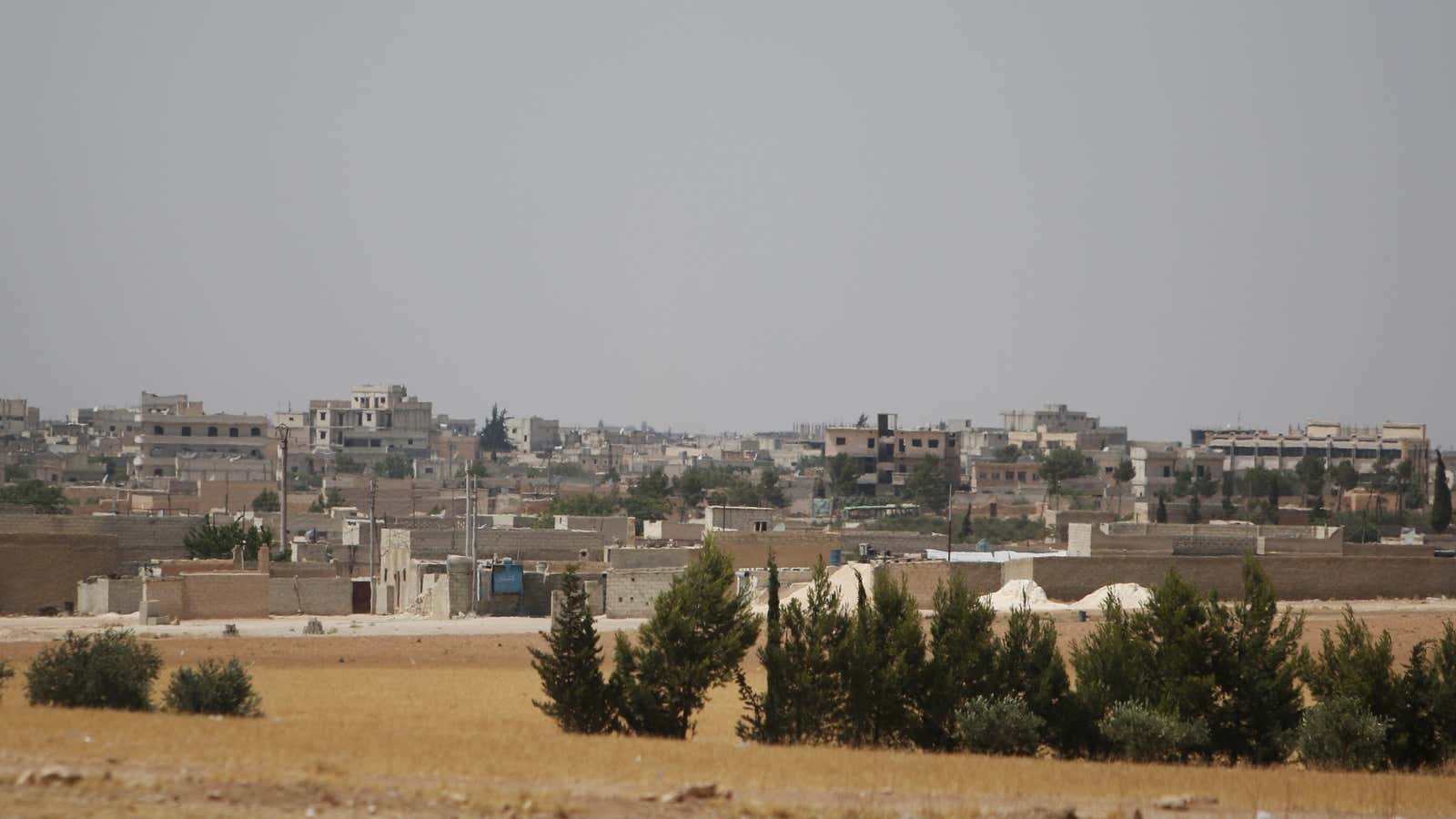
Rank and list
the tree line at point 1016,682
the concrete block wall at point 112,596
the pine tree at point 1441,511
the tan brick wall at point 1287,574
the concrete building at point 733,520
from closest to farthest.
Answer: the tree line at point 1016,682, the concrete block wall at point 112,596, the tan brick wall at point 1287,574, the concrete building at point 733,520, the pine tree at point 1441,511

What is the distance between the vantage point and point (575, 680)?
27.1 meters

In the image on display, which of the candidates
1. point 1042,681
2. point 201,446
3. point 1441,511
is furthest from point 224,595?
point 201,446

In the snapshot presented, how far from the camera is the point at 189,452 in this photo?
134500 millimetres

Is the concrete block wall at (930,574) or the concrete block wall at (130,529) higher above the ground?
the concrete block wall at (130,529)

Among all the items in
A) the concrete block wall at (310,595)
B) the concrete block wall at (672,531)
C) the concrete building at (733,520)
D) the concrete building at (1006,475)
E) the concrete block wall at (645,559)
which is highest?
the concrete building at (1006,475)

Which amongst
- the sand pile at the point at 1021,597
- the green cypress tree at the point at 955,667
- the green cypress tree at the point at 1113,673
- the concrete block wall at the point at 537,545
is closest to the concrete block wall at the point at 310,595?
the concrete block wall at the point at 537,545

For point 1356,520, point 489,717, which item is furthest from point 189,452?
point 489,717

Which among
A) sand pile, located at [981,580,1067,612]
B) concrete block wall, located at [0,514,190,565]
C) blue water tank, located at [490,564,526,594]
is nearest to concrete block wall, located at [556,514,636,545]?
concrete block wall, located at [0,514,190,565]

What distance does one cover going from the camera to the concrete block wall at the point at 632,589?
51469 millimetres

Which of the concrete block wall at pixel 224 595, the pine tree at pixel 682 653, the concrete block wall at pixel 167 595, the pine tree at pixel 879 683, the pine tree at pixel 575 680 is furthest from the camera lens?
the concrete block wall at pixel 224 595

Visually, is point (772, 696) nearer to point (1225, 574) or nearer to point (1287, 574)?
point (1225, 574)

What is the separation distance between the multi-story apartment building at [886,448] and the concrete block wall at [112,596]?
8862 centimetres

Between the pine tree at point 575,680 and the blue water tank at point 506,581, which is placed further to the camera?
the blue water tank at point 506,581

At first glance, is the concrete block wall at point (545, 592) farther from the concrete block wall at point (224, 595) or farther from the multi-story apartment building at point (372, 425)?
the multi-story apartment building at point (372, 425)
